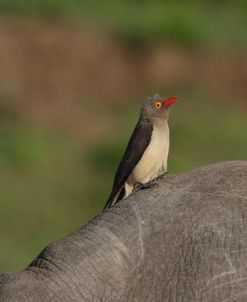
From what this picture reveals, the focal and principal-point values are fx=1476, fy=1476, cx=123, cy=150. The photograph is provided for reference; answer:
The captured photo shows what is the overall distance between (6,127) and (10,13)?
520cm

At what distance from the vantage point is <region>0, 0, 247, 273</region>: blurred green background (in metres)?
23.5

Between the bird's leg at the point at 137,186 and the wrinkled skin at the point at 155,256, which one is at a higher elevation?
the bird's leg at the point at 137,186

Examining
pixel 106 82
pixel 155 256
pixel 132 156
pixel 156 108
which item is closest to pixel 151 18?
pixel 106 82

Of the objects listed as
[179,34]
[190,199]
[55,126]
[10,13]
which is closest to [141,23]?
[179,34]

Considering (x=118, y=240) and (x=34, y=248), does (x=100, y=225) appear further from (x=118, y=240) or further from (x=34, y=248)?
(x=34, y=248)

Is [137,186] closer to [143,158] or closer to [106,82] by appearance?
[143,158]

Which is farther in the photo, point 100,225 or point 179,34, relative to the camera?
point 179,34

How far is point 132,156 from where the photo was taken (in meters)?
11.5

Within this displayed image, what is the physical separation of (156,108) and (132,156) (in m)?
0.73

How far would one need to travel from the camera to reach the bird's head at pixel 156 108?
39.5ft

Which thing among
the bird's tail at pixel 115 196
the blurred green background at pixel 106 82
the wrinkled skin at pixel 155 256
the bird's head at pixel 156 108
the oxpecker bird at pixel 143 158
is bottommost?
the wrinkled skin at pixel 155 256

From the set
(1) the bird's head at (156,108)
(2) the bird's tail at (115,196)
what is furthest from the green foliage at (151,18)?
(2) the bird's tail at (115,196)

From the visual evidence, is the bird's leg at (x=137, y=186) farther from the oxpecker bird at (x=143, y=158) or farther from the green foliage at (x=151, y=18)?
the green foliage at (x=151, y=18)

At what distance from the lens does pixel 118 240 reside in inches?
368
